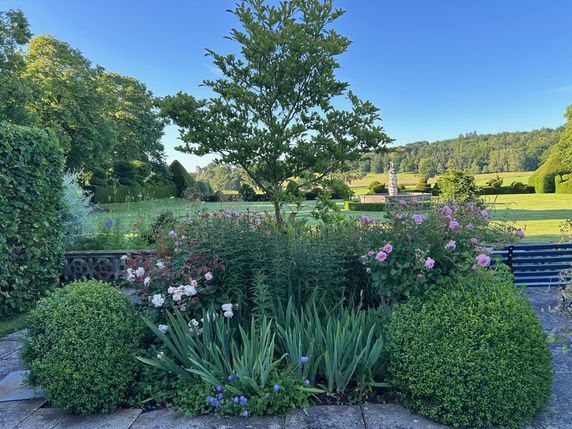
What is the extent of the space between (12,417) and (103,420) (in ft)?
1.90

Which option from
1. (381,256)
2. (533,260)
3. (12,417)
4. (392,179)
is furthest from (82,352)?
(392,179)

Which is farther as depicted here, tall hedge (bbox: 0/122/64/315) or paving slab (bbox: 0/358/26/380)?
tall hedge (bbox: 0/122/64/315)

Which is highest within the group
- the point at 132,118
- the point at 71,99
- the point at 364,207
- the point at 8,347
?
the point at 132,118

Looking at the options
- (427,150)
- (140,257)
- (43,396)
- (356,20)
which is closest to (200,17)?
(356,20)

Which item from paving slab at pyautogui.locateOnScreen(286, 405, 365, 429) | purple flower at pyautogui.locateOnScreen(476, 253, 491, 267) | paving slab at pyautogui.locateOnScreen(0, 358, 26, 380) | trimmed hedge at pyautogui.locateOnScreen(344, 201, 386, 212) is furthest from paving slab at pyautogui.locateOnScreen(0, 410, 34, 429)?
trimmed hedge at pyautogui.locateOnScreen(344, 201, 386, 212)

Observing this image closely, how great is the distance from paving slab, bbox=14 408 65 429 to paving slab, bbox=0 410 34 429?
3cm

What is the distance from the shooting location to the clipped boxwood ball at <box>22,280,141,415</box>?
6.79 feet

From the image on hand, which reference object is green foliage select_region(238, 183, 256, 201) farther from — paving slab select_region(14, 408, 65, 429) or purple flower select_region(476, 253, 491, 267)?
purple flower select_region(476, 253, 491, 267)

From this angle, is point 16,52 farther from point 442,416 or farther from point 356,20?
point 442,416

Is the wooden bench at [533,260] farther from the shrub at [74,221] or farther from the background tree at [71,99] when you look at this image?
the background tree at [71,99]

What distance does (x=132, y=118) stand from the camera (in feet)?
85.3

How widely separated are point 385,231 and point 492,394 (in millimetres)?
1243

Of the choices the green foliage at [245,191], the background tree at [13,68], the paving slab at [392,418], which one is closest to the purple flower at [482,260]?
the paving slab at [392,418]

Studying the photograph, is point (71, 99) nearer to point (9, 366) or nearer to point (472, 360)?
point (9, 366)
